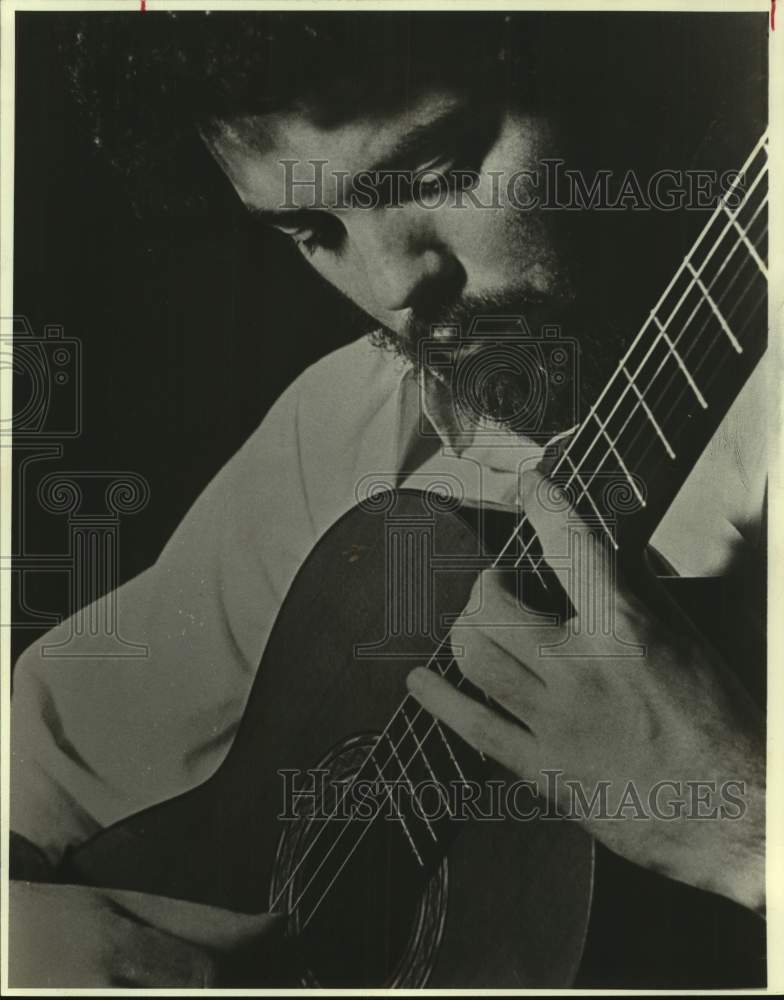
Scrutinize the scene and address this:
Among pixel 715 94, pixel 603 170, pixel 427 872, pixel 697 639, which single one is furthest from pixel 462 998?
pixel 715 94

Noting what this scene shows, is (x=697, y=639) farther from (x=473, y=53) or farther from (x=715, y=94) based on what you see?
(x=473, y=53)

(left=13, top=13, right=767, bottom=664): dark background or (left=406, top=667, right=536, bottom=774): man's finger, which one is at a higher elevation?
(left=13, top=13, right=767, bottom=664): dark background

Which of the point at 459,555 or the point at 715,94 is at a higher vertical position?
the point at 715,94

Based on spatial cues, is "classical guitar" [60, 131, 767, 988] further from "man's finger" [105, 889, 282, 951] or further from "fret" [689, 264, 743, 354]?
Answer: "fret" [689, 264, 743, 354]

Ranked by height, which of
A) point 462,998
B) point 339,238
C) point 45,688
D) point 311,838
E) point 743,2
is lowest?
point 462,998

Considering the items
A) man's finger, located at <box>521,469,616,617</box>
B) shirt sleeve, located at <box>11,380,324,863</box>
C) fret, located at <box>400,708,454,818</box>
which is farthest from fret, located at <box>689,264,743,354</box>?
fret, located at <box>400,708,454,818</box>

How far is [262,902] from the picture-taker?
157 centimetres

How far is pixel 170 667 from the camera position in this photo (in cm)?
159

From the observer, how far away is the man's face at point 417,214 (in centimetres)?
161

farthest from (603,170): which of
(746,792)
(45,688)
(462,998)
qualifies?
(462,998)

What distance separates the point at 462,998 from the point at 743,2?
2.05 m

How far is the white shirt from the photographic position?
158cm

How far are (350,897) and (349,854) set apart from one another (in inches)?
3.2

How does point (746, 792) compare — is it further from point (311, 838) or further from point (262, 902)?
point (262, 902)
